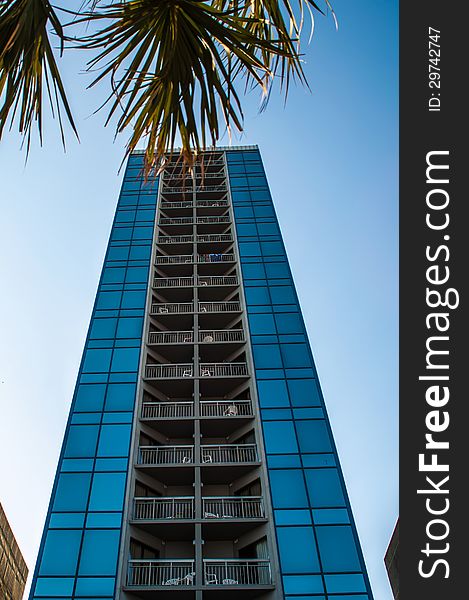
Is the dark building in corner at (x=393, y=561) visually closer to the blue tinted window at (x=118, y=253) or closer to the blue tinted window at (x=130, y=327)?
the blue tinted window at (x=130, y=327)

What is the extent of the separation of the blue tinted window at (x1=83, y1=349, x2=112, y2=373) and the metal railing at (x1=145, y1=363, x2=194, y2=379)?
7.15 feet

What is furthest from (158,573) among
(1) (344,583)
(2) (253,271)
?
(2) (253,271)

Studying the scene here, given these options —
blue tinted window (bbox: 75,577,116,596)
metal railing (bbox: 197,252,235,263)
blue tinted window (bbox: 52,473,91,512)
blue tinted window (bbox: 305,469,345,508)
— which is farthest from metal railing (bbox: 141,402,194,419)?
metal railing (bbox: 197,252,235,263)

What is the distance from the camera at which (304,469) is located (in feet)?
80.2

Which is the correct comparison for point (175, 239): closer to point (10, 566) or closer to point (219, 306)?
point (219, 306)

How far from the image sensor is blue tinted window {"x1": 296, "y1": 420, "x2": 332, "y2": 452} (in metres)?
25.5

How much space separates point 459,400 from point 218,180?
44131 millimetres

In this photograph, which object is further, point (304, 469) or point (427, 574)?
point (304, 469)

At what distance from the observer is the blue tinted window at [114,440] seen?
25.1 meters

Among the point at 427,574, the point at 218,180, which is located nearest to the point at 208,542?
the point at 427,574

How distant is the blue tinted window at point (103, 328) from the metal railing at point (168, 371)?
3.27 meters

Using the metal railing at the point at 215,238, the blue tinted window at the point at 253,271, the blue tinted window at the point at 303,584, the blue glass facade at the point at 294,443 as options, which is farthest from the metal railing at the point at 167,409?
the metal railing at the point at 215,238

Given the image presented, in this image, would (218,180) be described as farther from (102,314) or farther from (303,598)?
(303,598)

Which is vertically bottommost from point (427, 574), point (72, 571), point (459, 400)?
point (427, 574)
